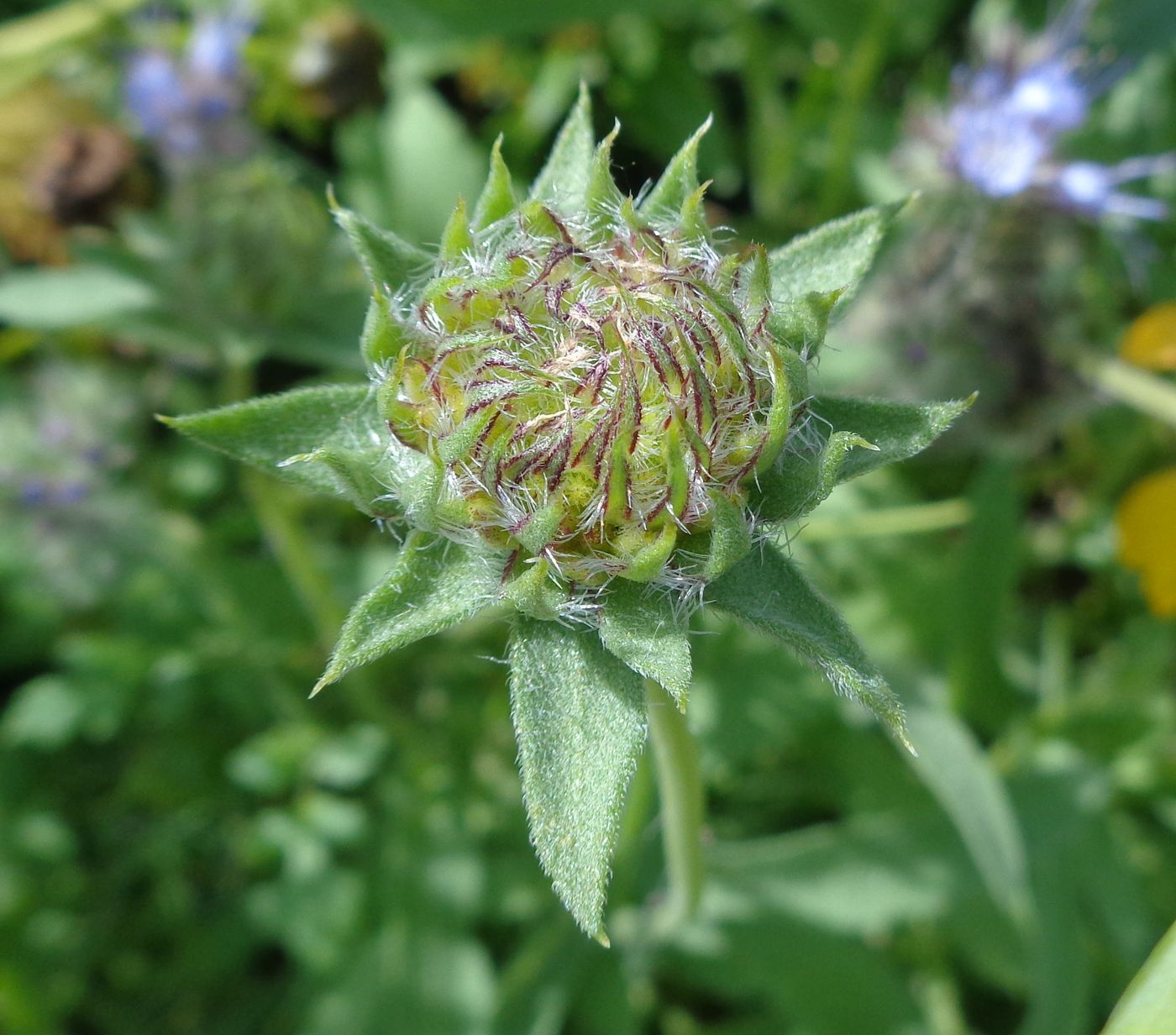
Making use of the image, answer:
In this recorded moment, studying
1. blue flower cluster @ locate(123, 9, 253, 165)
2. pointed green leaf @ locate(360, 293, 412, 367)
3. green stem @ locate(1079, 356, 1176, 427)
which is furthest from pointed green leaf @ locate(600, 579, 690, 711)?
blue flower cluster @ locate(123, 9, 253, 165)

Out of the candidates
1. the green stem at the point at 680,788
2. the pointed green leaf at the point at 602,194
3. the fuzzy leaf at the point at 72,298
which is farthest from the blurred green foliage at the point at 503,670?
the pointed green leaf at the point at 602,194

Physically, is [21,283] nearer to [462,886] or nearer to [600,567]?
[462,886]

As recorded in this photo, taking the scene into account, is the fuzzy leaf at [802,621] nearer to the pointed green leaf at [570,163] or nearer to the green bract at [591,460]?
the green bract at [591,460]

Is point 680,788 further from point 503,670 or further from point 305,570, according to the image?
point 503,670

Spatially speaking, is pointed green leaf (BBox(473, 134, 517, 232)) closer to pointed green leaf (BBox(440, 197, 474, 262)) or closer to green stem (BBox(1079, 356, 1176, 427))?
pointed green leaf (BBox(440, 197, 474, 262))

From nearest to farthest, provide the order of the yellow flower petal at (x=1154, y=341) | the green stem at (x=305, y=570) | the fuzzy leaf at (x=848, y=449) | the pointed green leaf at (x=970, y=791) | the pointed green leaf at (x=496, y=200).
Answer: the fuzzy leaf at (x=848, y=449) < the pointed green leaf at (x=496, y=200) < the pointed green leaf at (x=970, y=791) < the yellow flower petal at (x=1154, y=341) < the green stem at (x=305, y=570)
